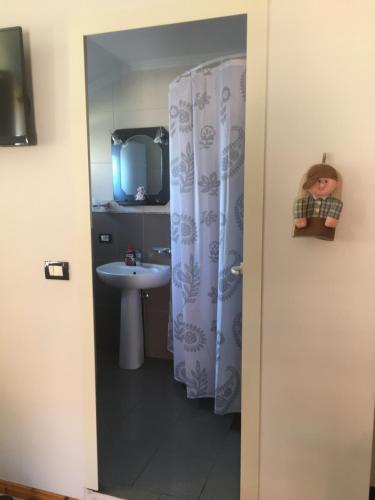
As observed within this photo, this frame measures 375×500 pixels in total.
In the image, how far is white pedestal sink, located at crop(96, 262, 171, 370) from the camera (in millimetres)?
2793

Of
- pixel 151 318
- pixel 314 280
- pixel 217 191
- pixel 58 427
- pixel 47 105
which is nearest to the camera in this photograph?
pixel 314 280

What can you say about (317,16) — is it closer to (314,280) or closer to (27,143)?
(314,280)

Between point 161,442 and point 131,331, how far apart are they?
972 mm

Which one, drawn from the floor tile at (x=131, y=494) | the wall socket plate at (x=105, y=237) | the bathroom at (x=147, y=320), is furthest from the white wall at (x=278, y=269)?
the wall socket plate at (x=105, y=237)

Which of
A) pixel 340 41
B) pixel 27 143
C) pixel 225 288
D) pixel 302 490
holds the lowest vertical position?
pixel 302 490

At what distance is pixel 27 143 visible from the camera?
63.2 inches

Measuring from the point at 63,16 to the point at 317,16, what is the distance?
94cm

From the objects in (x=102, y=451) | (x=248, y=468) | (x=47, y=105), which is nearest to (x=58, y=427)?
(x=102, y=451)

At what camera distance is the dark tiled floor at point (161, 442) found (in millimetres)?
1860

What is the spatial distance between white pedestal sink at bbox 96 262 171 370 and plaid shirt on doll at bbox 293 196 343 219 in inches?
62.6

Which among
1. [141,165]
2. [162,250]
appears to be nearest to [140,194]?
[141,165]

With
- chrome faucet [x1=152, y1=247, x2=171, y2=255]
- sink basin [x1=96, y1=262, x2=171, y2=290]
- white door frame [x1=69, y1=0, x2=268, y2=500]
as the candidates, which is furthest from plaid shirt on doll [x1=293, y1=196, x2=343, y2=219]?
chrome faucet [x1=152, y1=247, x2=171, y2=255]

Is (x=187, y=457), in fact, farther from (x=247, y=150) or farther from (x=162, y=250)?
(x=247, y=150)

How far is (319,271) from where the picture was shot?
1.38 metres
